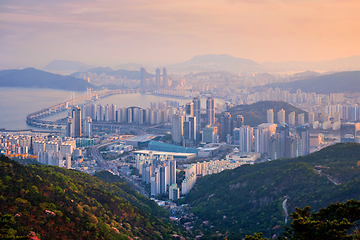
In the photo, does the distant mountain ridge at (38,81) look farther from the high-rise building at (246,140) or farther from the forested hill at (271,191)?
the forested hill at (271,191)

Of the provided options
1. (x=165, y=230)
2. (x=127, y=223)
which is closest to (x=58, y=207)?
(x=127, y=223)

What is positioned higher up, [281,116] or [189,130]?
[281,116]

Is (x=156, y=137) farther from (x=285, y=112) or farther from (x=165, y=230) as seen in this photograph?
(x=165, y=230)

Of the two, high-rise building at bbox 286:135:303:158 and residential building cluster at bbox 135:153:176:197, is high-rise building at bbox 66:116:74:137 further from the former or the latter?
high-rise building at bbox 286:135:303:158

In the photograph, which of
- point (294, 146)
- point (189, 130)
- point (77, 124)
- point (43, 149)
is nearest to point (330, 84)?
point (189, 130)

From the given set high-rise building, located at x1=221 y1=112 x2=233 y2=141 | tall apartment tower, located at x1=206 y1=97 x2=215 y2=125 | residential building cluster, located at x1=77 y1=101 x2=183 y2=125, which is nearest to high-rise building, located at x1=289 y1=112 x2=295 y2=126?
tall apartment tower, located at x1=206 y1=97 x2=215 y2=125

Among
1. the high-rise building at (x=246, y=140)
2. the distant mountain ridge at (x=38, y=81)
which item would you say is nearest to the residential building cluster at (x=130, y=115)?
the high-rise building at (x=246, y=140)

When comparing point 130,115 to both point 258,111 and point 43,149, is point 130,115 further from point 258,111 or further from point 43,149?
point 43,149
